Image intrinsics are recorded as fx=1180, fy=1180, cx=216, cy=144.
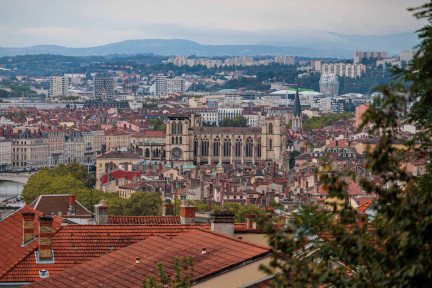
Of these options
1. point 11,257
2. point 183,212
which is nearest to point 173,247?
point 11,257

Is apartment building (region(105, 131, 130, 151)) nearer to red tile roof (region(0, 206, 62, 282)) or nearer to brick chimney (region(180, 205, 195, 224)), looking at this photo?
red tile roof (region(0, 206, 62, 282))

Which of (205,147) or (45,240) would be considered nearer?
(45,240)

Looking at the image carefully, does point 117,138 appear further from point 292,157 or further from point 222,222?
point 222,222

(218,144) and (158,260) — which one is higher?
(158,260)

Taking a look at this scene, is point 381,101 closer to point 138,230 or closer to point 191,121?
point 138,230

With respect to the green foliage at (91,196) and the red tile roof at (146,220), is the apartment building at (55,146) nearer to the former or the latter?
the green foliage at (91,196)

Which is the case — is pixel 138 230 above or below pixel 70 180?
above

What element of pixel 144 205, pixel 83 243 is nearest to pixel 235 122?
pixel 144 205
